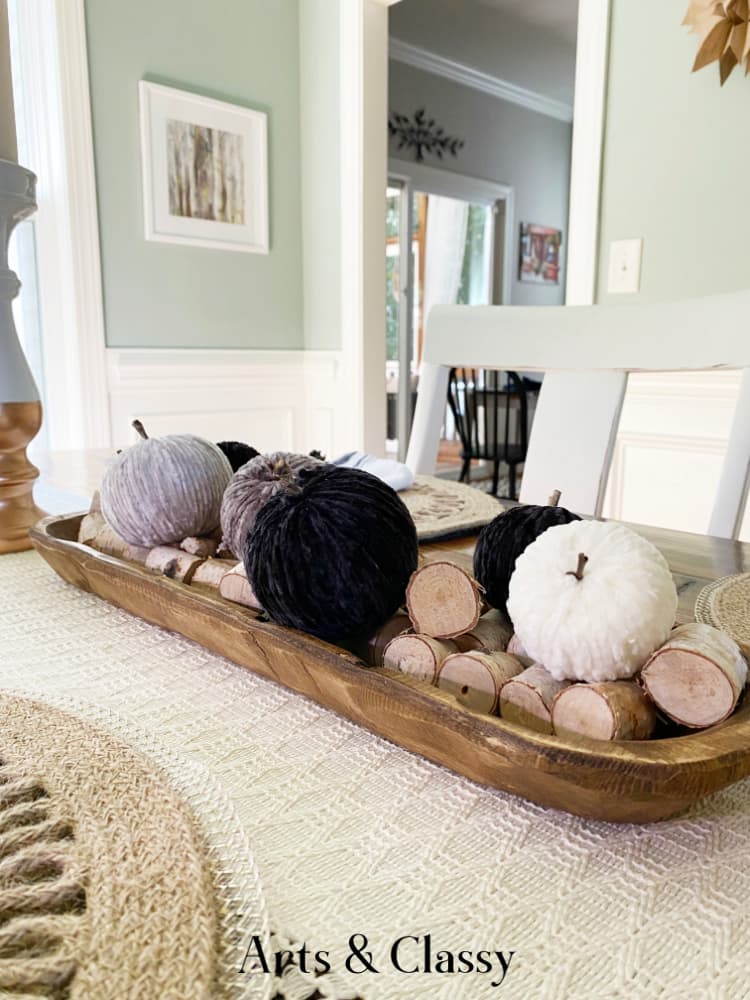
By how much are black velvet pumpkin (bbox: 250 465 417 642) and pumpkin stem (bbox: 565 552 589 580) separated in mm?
85

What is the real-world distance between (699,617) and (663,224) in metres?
1.47

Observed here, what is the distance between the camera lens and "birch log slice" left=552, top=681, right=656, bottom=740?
0.26 meters

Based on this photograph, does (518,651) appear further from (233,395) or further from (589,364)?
(233,395)

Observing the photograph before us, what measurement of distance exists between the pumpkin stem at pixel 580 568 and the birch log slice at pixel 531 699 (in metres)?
0.04

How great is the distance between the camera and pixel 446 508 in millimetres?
775

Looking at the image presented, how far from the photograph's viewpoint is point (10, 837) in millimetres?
241

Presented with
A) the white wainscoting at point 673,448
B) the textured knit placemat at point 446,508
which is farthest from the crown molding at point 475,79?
the textured knit placemat at point 446,508

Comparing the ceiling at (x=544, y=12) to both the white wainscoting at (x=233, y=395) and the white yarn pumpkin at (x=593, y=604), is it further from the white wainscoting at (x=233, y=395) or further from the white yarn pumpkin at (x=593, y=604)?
the white yarn pumpkin at (x=593, y=604)

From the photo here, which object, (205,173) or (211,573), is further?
(205,173)

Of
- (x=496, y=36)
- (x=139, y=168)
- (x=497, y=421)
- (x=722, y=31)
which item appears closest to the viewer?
(x=722, y=31)

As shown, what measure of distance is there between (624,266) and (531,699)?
5.62 feet

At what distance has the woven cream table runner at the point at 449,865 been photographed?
0.68 feet

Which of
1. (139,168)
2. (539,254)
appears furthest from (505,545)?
(539,254)

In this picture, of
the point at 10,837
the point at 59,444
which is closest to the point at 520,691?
the point at 10,837
